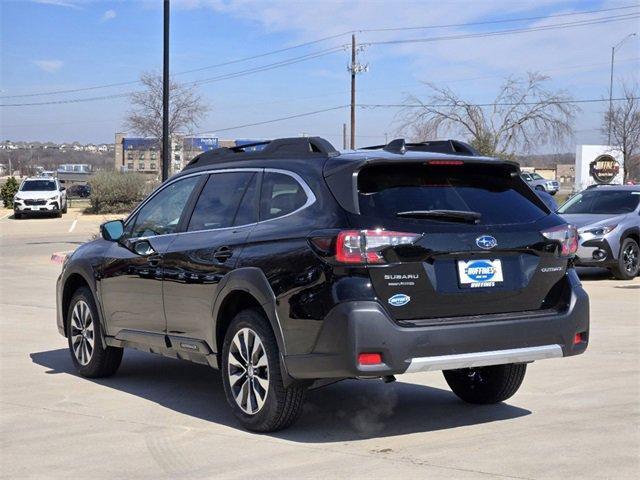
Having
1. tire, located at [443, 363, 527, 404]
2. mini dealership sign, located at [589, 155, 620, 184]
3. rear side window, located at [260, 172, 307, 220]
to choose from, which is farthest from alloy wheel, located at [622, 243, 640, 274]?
mini dealership sign, located at [589, 155, 620, 184]

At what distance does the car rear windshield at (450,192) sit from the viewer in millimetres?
5656

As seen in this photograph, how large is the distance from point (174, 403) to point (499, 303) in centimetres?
280

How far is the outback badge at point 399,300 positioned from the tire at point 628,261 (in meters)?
11.8

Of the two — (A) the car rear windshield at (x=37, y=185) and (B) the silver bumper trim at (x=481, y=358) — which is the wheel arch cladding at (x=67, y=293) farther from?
(A) the car rear windshield at (x=37, y=185)

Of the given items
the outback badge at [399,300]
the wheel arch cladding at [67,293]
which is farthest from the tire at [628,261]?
the outback badge at [399,300]

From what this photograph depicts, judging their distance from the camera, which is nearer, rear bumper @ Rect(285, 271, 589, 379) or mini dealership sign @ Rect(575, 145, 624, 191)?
rear bumper @ Rect(285, 271, 589, 379)

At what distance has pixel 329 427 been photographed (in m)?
6.22

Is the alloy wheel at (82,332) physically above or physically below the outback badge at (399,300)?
below

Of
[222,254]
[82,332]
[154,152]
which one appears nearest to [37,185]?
[82,332]

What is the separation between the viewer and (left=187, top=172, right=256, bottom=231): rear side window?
21.2ft

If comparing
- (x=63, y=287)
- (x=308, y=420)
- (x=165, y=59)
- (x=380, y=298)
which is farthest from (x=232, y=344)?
(x=165, y=59)

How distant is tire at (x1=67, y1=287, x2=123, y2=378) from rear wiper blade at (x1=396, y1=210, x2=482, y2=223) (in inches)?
138

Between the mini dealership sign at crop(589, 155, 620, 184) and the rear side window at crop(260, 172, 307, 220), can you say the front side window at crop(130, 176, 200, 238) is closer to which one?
the rear side window at crop(260, 172, 307, 220)

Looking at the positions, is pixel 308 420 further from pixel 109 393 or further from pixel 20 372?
pixel 20 372
